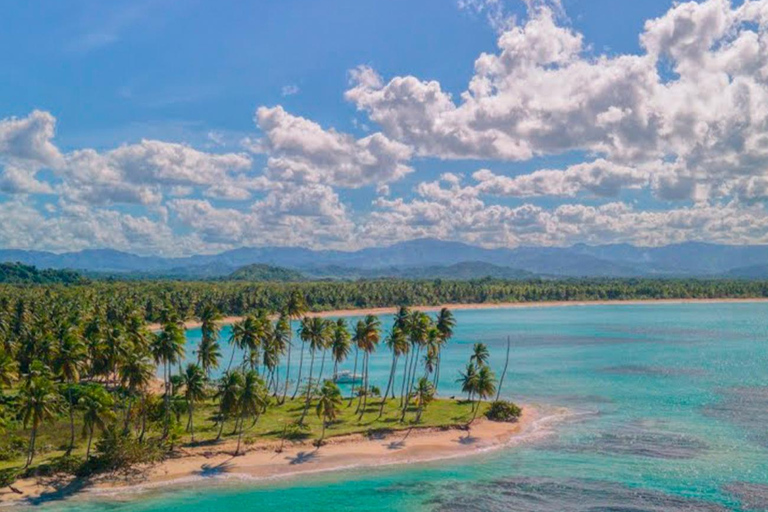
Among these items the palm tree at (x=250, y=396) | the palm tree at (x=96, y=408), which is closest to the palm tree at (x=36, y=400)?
the palm tree at (x=96, y=408)

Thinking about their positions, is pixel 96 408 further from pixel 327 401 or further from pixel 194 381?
pixel 327 401

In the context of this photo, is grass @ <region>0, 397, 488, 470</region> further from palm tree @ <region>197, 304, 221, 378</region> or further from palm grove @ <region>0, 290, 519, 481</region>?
palm tree @ <region>197, 304, 221, 378</region>

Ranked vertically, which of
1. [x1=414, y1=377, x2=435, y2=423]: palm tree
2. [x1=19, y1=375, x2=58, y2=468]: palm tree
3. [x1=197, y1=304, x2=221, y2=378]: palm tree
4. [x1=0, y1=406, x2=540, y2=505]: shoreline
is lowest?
[x1=0, y1=406, x2=540, y2=505]: shoreline

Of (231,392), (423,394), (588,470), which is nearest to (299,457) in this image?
(231,392)

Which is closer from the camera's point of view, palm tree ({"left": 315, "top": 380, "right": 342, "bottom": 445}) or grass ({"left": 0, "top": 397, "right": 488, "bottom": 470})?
grass ({"left": 0, "top": 397, "right": 488, "bottom": 470})

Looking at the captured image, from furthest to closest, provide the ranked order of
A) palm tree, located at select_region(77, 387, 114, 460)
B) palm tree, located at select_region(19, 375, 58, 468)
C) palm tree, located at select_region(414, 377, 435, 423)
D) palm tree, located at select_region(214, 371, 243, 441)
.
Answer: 1. palm tree, located at select_region(414, 377, 435, 423)
2. palm tree, located at select_region(214, 371, 243, 441)
3. palm tree, located at select_region(77, 387, 114, 460)
4. palm tree, located at select_region(19, 375, 58, 468)

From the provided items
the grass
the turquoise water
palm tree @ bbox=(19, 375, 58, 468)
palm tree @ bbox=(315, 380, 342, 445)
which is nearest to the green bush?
the grass
